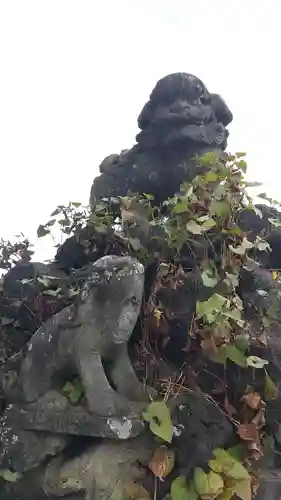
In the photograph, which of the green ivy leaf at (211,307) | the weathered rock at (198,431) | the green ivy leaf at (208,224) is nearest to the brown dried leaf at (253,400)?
the weathered rock at (198,431)

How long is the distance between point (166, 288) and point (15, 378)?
0.72m

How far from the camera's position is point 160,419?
210 cm

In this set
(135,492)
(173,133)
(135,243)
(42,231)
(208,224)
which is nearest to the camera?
(135,492)

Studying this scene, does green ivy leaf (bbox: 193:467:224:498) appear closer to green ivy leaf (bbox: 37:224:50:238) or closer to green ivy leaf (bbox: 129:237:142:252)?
green ivy leaf (bbox: 129:237:142:252)

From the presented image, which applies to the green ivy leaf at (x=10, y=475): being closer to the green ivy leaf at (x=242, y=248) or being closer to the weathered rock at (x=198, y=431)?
the weathered rock at (x=198, y=431)

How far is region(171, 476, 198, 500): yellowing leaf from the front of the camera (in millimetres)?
1995

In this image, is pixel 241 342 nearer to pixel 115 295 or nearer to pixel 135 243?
pixel 115 295

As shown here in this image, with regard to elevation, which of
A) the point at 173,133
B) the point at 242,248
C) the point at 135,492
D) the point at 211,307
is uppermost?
the point at 173,133

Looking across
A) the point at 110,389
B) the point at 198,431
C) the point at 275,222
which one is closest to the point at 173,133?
the point at 275,222

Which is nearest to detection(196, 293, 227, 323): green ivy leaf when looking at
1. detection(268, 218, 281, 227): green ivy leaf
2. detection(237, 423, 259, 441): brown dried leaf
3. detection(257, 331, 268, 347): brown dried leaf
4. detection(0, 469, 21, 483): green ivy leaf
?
detection(257, 331, 268, 347): brown dried leaf

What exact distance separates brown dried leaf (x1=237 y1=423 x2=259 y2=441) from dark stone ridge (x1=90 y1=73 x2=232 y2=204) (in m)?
1.49

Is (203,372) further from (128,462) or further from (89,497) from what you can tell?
(89,497)

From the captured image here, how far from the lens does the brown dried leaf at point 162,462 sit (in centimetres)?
209

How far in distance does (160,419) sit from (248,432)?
0.32 meters
